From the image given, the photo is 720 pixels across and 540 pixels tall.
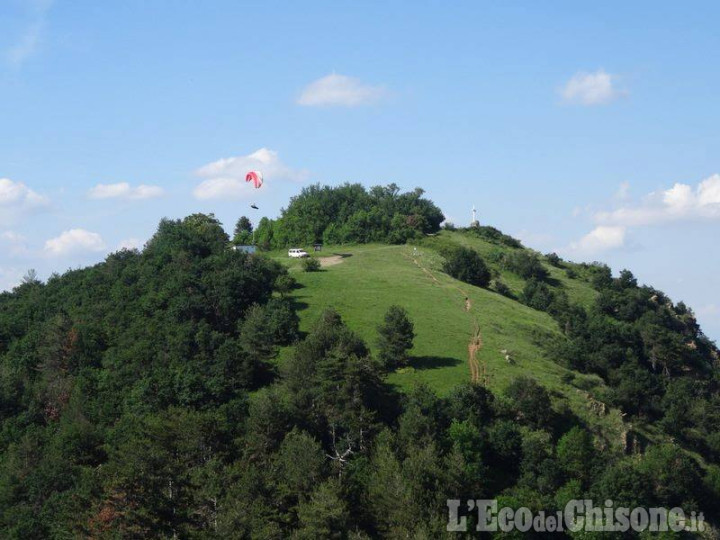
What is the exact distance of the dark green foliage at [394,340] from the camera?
7288 cm

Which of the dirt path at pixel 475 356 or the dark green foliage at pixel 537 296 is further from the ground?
the dark green foliage at pixel 537 296

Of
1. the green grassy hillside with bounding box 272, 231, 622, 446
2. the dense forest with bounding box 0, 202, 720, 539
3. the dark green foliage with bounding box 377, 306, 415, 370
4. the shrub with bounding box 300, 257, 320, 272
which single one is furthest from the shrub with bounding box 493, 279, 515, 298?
the dark green foliage with bounding box 377, 306, 415, 370

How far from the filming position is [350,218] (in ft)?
433

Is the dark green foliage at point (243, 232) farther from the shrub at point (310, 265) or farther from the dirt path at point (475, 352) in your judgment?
the dirt path at point (475, 352)

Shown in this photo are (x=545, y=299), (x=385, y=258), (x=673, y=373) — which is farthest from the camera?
(x=385, y=258)

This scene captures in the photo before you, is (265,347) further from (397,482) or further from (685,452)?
(685,452)

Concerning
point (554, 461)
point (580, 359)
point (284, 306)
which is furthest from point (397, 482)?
point (580, 359)

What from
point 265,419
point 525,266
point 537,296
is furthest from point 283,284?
point 525,266

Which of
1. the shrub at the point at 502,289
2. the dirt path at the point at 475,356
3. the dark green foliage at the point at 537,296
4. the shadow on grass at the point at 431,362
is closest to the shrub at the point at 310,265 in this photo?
the shrub at the point at 502,289

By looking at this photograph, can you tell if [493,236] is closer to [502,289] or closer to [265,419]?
[502,289]

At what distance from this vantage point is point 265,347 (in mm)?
73812

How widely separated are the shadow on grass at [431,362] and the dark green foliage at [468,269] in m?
30.2

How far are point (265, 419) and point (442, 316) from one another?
32058 millimetres

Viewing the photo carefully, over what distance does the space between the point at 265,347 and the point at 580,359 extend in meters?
32.1
